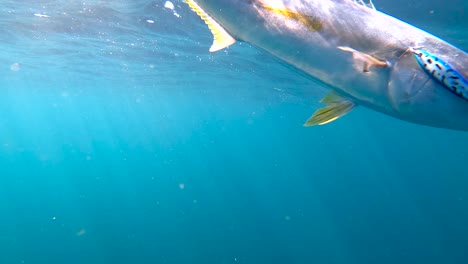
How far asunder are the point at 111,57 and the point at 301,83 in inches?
597

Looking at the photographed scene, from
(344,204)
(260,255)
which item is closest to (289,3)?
(260,255)

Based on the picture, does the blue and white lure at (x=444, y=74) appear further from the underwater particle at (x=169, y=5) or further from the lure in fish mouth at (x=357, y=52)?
the underwater particle at (x=169, y=5)

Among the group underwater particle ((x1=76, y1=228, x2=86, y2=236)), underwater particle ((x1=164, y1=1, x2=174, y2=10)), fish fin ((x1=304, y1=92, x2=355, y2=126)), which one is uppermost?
fish fin ((x1=304, y1=92, x2=355, y2=126))

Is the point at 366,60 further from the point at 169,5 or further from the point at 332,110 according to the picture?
the point at 169,5

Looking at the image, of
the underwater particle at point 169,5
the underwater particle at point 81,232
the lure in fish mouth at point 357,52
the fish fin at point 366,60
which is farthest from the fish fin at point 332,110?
the underwater particle at point 81,232

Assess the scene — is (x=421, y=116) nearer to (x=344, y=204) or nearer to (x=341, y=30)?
(x=341, y=30)

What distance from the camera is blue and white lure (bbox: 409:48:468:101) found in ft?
5.65

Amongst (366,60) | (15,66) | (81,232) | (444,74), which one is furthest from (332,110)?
(15,66)

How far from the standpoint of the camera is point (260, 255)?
24.1 meters

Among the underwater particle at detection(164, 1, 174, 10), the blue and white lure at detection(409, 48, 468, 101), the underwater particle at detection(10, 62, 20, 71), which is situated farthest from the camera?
the underwater particle at detection(10, 62, 20, 71)

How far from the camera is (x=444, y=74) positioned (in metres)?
1.76

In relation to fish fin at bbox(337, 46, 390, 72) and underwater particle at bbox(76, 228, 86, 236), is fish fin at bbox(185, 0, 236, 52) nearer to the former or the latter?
fish fin at bbox(337, 46, 390, 72)

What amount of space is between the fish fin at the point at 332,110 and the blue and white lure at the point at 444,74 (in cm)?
45

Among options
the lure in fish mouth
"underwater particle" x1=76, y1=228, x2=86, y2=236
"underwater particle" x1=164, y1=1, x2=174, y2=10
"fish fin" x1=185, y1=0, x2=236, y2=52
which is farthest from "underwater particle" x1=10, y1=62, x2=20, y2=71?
the lure in fish mouth
